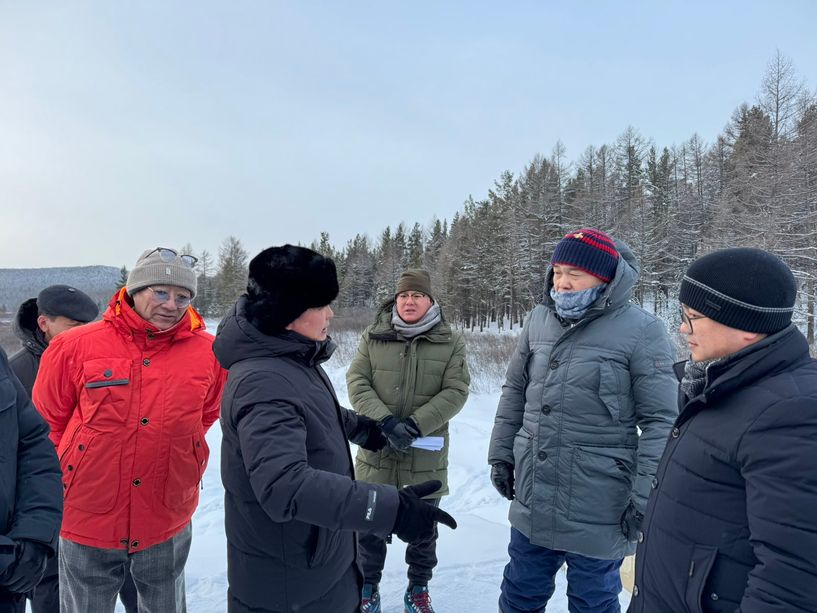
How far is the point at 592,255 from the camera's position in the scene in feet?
6.97

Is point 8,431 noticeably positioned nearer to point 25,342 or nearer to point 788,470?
point 25,342

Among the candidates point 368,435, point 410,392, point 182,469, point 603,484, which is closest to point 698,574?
point 603,484

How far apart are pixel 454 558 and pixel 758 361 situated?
2872 mm

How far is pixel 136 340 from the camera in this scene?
216 cm

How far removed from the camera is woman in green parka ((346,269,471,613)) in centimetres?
291

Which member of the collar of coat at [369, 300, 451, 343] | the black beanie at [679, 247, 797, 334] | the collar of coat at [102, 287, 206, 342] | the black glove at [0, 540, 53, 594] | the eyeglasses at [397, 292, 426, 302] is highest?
the black beanie at [679, 247, 797, 334]

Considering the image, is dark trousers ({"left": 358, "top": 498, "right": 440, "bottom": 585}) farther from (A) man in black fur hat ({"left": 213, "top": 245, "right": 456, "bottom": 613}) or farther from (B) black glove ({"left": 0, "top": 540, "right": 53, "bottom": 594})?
(B) black glove ({"left": 0, "top": 540, "right": 53, "bottom": 594})

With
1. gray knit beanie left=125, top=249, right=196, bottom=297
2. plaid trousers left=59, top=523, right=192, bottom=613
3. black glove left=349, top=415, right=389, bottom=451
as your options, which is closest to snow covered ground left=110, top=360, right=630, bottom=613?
plaid trousers left=59, top=523, right=192, bottom=613

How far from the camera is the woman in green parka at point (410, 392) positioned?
2.91 metres

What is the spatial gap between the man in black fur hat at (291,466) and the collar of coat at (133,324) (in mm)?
→ 747

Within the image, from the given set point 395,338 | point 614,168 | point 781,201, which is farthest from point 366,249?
point 395,338

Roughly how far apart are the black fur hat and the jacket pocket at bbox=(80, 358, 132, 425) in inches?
35.7

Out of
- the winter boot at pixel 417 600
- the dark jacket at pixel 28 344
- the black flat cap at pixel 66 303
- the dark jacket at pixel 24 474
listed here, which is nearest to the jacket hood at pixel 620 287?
the winter boot at pixel 417 600

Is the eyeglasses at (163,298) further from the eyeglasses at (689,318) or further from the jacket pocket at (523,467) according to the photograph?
the eyeglasses at (689,318)
